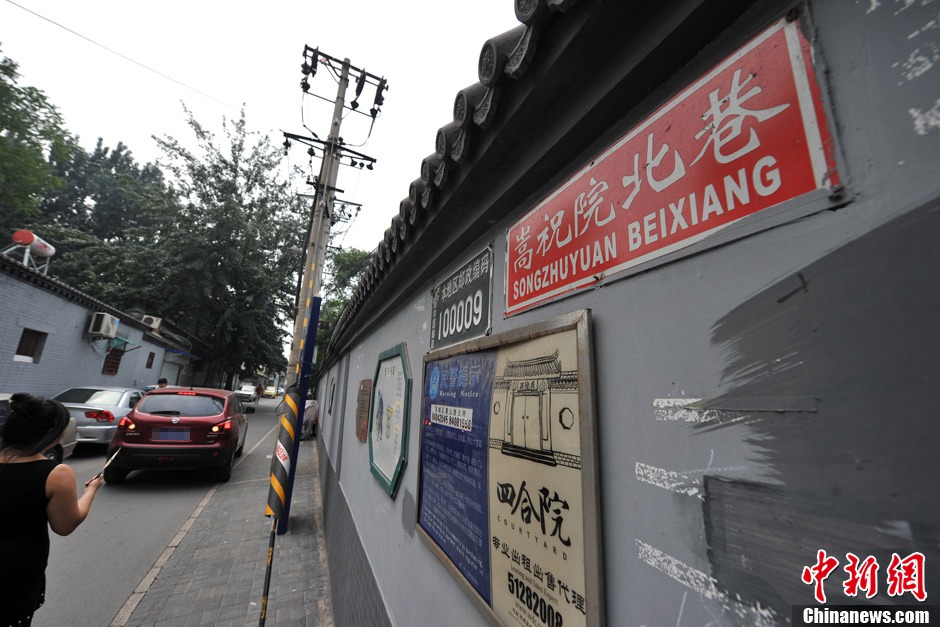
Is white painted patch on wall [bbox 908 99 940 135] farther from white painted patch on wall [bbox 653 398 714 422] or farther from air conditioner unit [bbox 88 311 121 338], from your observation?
air conditioner unit [bbox 88 311 121 338]

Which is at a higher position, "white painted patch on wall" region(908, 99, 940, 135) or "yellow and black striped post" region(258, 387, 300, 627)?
"white painted patch on wall" region(908, 99, 940, 135)

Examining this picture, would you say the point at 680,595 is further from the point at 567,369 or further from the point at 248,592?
the point at 248,592

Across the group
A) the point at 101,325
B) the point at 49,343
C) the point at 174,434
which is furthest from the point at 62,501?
the point at 101,325

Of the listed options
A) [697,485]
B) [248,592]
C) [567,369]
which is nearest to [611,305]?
[567,369]

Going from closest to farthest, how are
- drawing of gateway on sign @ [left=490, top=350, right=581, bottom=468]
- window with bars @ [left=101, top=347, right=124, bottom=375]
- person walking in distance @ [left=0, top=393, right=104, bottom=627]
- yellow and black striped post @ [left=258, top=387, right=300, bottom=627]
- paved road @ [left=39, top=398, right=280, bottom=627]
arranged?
drawing of gateway on sign @ [left=490, top=350, right=581, bottom=468]
person walking in distance @ [left=0, top=393, right=104, bottom=627]
paved road @ [left=39, top=398, right=280, bottom=627]
yellow and black striped post @ [left=258, top=387, right=300, bottom=627]
window with bars @ [left=101, top=347, right=124, bottom=375]

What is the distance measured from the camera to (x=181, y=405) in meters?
6.91

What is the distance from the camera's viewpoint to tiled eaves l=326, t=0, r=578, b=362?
111 centimetres

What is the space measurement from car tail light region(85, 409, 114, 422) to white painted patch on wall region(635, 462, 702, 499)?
11362mm

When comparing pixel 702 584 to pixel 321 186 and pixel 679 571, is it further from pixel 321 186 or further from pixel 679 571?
pixel 321 186

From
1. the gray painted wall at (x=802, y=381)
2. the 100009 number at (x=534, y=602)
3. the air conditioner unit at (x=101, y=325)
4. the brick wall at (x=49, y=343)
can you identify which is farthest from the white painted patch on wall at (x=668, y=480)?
the air conditioner unit at (x=101, y=325)

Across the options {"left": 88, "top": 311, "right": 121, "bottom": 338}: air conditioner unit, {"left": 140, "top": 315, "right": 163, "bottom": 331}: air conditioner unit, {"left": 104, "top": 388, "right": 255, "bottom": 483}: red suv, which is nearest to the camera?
{"left": 104, "top": 388, "right": 255, "bottom": 483}: red suv

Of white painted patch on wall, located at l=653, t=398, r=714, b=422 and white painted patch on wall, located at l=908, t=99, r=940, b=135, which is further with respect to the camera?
white painted patch on wall, located at l=653, t=398, r=714, b=422

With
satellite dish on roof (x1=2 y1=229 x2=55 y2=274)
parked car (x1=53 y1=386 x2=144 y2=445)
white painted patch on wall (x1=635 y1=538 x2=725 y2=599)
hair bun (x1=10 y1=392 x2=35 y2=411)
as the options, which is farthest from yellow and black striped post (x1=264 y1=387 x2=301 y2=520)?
satellite dish on roof (x1=2 y1=229 x2=55 y2=274)

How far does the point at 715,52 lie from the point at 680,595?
1.14 m
